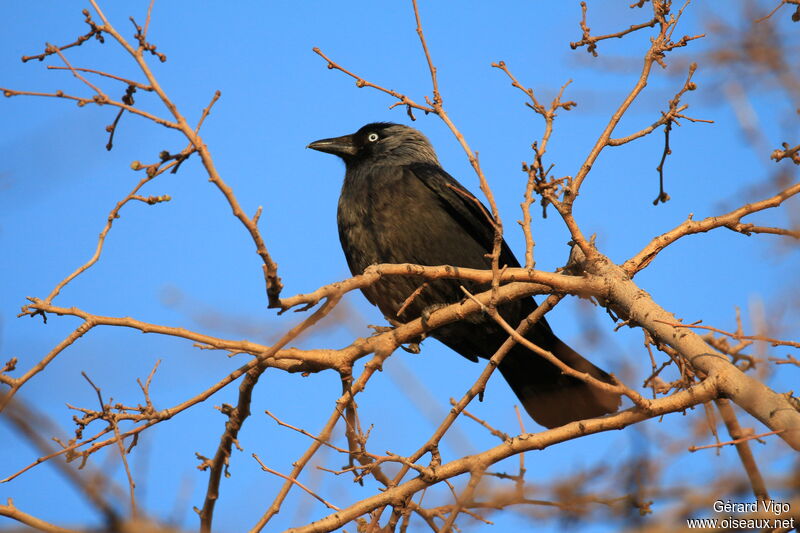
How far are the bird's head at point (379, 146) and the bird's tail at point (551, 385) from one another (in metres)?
2.08

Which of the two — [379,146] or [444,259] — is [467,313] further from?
[379,146]

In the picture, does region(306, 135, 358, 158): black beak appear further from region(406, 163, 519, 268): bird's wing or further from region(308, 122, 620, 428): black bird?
region(406, 163, 519, 268): bird's wing

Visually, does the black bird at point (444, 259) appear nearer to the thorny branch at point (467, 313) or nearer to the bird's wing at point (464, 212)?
the bird's wing at point (464, 212)

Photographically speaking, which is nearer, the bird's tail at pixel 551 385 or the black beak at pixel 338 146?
the bird's tail at pixel 551 385

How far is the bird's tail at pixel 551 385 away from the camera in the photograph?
542 centimetres

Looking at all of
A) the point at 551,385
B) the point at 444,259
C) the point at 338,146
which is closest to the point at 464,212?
the point at 444,259

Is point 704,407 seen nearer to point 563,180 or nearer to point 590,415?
point 563,180

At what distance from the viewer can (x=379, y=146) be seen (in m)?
7.05

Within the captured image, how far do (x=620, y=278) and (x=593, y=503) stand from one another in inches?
67.8

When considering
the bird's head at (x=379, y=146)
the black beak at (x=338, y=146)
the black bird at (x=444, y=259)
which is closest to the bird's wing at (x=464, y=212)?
the black bird at (x=444, y=259)

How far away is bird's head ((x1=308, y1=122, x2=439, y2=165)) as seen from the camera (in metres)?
6.96

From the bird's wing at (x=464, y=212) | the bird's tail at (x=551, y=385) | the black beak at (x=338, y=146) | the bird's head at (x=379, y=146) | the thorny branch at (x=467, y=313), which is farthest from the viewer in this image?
the black beak at (x=338, y=146)

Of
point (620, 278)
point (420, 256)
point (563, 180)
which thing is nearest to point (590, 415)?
point (420, 256)

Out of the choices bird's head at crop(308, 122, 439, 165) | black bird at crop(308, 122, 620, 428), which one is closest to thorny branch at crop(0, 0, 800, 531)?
black bird at crop(308, 122, 620, 428)
